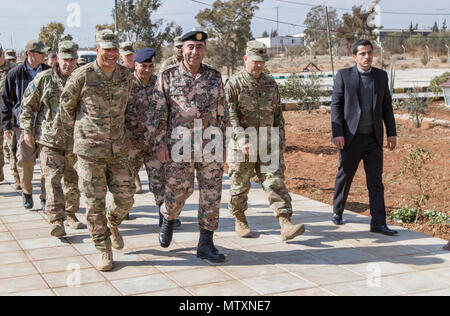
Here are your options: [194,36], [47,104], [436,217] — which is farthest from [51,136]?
[436,217]

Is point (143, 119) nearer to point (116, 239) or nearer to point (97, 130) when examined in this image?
point (97, 130)

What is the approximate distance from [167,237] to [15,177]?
4420 millimetres

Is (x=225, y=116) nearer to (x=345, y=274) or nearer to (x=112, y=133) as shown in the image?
(x=112, y=133)

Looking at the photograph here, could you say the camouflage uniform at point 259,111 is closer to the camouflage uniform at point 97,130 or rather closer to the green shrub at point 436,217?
the camouflage uniform at point 97,130

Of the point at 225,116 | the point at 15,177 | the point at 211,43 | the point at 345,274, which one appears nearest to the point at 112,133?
the point at 225,116

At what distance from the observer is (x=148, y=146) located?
7004 mm

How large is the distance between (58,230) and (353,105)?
3431 millimetres

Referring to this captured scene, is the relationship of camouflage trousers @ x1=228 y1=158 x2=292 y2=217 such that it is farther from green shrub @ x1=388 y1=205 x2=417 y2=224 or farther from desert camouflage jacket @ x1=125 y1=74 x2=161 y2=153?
green shrub @ x1=388 y1=205 x2=417 y2=224

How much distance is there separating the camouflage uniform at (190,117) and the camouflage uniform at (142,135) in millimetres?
988

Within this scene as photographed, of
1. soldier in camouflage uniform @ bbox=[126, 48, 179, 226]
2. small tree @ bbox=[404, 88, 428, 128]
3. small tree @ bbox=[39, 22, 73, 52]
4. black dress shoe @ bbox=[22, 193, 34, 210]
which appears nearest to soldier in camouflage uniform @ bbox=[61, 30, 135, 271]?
soldier in camouflage uniform @ bbox=[126, 48, 179, 226]

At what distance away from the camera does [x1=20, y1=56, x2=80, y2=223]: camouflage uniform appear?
6.81 meters

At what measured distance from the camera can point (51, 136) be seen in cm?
681

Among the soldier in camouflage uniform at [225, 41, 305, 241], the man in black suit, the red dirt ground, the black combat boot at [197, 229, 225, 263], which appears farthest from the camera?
the red dirt ground
